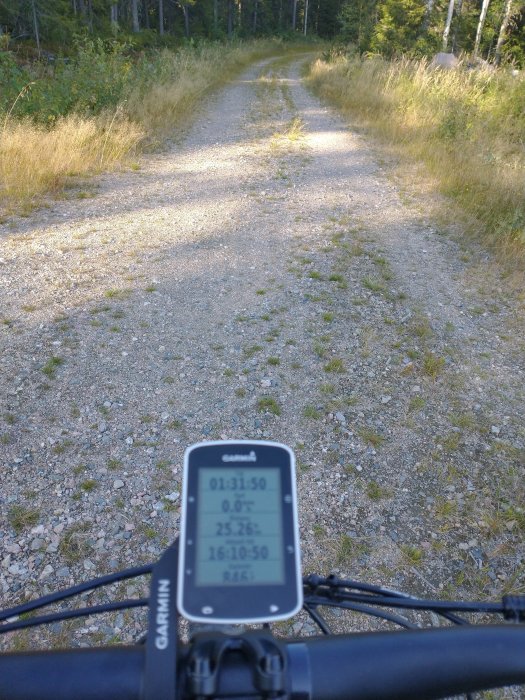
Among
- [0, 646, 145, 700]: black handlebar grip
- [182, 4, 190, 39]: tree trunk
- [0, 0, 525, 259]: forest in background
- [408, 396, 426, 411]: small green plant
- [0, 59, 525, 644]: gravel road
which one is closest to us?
[0, 646, 145, 700]: black handlebar grip

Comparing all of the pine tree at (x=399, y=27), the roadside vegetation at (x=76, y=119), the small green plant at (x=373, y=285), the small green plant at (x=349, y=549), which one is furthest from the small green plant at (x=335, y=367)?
the pine tree at (x=399, y=27)

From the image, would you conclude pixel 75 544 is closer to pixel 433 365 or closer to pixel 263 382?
pixel 263 382

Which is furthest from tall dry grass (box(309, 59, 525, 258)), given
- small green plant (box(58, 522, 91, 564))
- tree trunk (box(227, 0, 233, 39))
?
tree trunk (box(227, 0, 233, 39))

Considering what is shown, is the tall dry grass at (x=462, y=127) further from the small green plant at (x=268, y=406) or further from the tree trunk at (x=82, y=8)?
the tree trunk at (x=82, y=8)

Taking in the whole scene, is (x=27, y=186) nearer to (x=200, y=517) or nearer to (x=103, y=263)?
(x=103, y=263)

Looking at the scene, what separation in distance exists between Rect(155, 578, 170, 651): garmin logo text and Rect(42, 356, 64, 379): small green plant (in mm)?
2844

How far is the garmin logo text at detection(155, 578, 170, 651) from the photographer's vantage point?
74 centimetres

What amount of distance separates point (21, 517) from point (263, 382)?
5.55 feet

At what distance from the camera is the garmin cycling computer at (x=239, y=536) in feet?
2.83

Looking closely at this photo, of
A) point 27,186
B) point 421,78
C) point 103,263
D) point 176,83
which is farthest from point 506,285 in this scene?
point 176,83

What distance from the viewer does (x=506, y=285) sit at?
4965mm

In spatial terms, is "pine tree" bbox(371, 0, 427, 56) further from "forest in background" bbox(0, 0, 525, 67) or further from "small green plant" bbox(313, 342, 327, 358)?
"small green plant" bbox(313, 342, 327, 358)

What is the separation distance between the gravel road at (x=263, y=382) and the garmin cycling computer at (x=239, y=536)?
153 centimetres

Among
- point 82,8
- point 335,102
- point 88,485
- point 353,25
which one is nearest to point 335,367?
point 88,485
